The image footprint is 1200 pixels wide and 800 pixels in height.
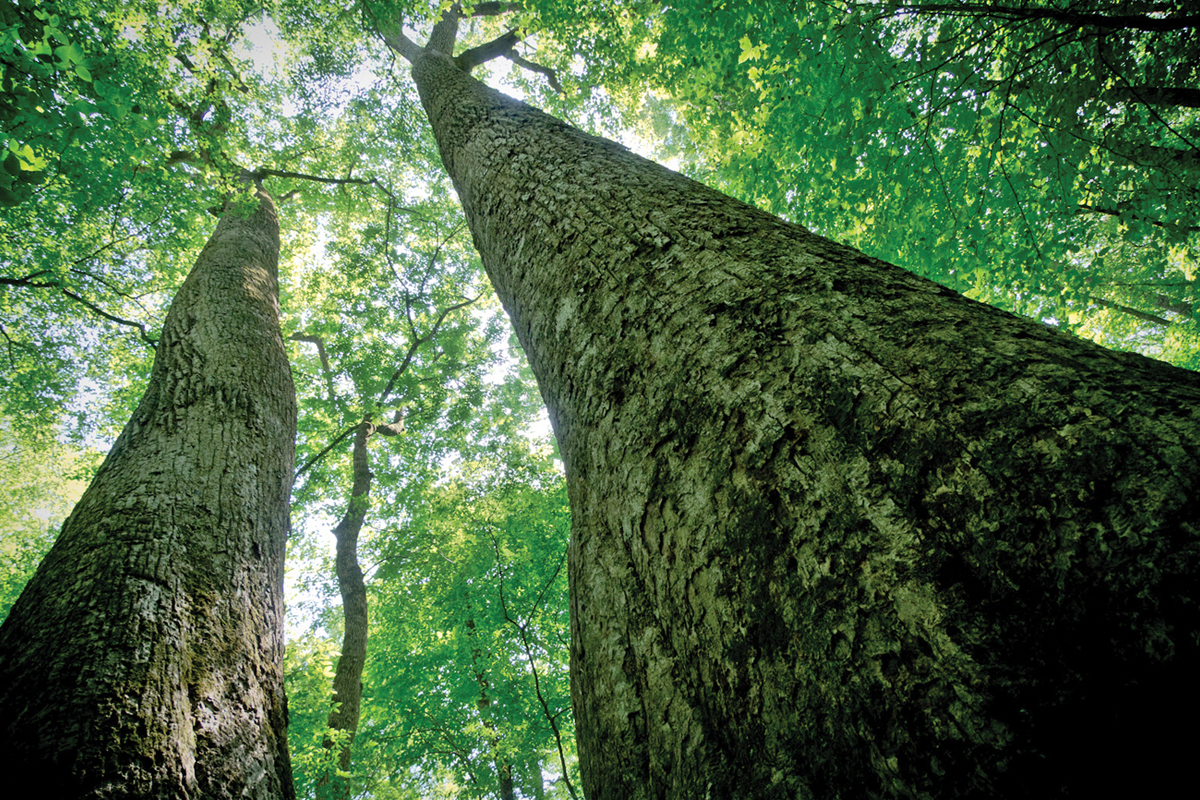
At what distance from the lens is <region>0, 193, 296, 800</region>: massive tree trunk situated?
1.35 meters

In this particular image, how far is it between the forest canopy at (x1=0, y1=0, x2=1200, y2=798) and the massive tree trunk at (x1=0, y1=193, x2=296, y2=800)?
178cm

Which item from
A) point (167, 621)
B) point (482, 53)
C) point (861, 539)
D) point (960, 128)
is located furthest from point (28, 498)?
point (960, 128)

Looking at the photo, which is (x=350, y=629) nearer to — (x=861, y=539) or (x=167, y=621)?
(x=167, y=621)

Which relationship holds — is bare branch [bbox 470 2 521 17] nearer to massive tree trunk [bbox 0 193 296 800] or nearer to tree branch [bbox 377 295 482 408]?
tree branch [bbox 377 295 482 408]

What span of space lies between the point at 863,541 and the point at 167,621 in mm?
2239

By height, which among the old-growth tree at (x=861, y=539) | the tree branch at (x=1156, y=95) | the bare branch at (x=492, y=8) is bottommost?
the old-growth tree at (x=861, y=539)

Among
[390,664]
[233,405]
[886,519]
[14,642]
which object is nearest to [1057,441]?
[886,519]

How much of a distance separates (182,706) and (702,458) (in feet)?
6.12

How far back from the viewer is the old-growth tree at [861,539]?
1.65 feet

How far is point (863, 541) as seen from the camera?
69 cm

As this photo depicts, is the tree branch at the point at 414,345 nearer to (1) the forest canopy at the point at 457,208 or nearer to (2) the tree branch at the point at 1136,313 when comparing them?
(1) the forest canopy at the point at 457,208

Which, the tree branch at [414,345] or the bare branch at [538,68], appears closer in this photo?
the bare branch at [538,68]

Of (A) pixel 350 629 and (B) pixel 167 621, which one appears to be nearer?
(B) pixel 167 621

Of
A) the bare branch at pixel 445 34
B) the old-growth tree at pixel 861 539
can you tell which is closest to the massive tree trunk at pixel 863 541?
the old-growth tree at pixel 861 539
